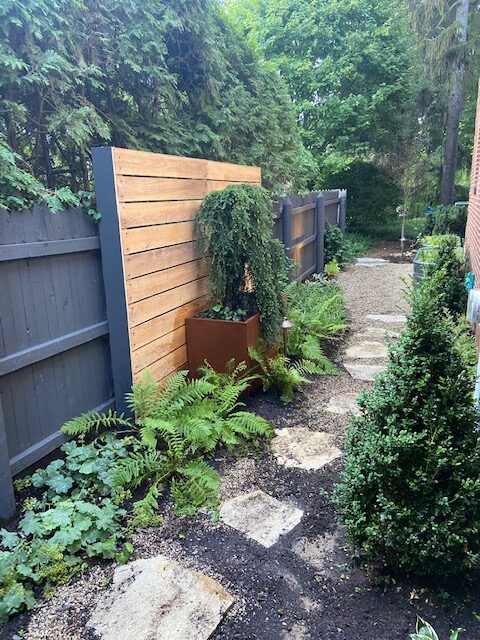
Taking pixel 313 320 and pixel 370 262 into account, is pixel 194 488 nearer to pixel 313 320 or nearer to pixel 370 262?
pixel 313 320

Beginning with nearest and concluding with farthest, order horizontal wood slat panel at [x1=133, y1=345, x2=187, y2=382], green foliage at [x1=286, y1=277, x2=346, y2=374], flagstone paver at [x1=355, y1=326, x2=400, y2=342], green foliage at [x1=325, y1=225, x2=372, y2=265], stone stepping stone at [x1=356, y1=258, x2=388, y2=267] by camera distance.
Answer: horizontal wood slat panel at [x1=133, y1=345, x2=187, y2=382] → green foliage at [x1=286, y1=277, x2=346, y2=374] → flagstone paver at [x1=355, y1=326, x2=400, y2=342] → green foliage at [x1=325, y1=225, x2=372, y2=265] → stone stepping stone at [x1=356, y1=258, x2=388, y2=267]

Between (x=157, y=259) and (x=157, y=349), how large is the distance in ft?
2.26

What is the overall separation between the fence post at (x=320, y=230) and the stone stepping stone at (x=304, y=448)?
6.62 m

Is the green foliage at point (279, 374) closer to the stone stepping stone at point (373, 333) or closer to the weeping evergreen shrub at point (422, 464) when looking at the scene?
the stone stepping stone at point (373, 333)

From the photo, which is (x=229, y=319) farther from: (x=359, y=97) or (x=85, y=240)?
(x=359, y=97)

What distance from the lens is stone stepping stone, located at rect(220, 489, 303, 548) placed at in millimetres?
2400

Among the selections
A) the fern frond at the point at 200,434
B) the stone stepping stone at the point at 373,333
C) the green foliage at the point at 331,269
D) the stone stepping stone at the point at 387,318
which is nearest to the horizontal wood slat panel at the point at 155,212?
the fern frond at the point at 200,434

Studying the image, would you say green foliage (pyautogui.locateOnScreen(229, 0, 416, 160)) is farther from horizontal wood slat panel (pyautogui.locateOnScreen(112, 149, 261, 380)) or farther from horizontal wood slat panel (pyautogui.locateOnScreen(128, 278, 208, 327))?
horizontal wood slat panel (pyautogui.locateOnScreen(128, 278, 208, 327))

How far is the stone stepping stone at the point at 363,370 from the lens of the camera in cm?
451

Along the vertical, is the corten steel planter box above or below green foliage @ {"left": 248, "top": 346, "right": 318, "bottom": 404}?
above

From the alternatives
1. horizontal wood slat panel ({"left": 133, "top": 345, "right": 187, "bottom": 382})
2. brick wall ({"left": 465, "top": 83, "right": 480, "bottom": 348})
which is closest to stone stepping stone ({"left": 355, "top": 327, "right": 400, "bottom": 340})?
brick wall ({"left": 465, "top": 83, "right": 480, "bottom": 348})

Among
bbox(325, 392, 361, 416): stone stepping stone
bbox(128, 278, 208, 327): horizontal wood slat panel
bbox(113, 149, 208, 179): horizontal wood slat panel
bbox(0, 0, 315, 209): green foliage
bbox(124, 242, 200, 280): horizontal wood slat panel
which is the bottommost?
bbox(325, 392, 361, 416): stone stepping stone

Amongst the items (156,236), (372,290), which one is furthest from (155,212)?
(372,290)

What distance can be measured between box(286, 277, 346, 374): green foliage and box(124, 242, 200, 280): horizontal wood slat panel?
140cm
